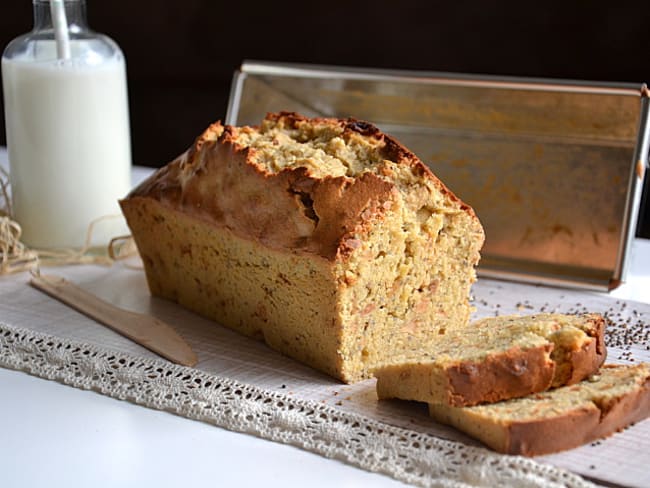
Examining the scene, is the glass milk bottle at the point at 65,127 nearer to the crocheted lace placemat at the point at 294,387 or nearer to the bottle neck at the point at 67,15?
the bottle neck at the point at 67,15

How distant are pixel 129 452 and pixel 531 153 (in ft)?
5.49

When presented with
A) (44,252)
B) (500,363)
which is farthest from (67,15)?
(500,363)

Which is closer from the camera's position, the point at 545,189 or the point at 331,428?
the point at 331,428

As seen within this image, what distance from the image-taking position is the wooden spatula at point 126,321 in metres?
2.20

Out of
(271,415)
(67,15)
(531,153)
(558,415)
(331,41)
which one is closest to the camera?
(558,415)

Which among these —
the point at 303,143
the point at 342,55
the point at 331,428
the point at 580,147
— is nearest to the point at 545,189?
the point at 580,147

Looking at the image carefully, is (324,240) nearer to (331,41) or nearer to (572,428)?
(572,428)

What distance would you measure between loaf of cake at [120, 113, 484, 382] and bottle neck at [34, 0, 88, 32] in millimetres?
635

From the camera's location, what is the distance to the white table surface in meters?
1.66

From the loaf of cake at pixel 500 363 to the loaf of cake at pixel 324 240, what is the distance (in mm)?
118

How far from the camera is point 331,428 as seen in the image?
1813 millimetres

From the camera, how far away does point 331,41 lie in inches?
205

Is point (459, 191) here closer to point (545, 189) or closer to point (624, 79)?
point (545, 189)

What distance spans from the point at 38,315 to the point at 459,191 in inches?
54.8
